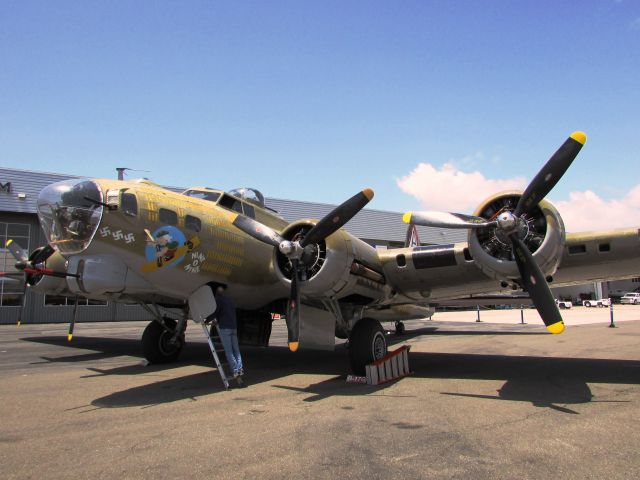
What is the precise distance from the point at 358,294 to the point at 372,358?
1454mm

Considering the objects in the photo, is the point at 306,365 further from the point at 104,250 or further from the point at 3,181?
the point at 3,181

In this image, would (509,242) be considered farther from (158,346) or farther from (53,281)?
(53,281)

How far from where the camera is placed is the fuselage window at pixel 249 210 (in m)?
10.6

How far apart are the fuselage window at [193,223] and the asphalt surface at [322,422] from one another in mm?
2929

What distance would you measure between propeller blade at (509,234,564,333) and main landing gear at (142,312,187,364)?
770 cm

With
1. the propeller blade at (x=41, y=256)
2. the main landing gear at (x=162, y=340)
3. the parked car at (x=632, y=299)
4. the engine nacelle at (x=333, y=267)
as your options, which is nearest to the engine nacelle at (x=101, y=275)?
the engine nacelle at (x=333, y=267)

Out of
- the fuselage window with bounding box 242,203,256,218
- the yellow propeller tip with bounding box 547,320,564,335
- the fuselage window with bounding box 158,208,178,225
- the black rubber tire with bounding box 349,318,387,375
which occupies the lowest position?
the black rubber tire with bounding box 349,318,387,375

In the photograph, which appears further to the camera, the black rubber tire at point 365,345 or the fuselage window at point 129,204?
the black rubber tire at point 365,345

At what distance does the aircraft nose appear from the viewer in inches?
308

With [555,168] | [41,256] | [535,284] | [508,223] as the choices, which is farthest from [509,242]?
[41,256]

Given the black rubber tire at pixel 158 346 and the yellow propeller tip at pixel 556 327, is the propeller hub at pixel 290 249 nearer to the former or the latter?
the yellow propeller tip at pixel 556 327

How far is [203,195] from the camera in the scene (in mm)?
10180

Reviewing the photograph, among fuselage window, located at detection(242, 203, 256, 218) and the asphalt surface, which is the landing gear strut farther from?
fuselage window, located at detection(242, 203, 256, 218)

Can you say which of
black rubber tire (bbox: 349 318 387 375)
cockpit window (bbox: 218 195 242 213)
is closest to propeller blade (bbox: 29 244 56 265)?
cockpit window (bbox: 218 195 242 213)
